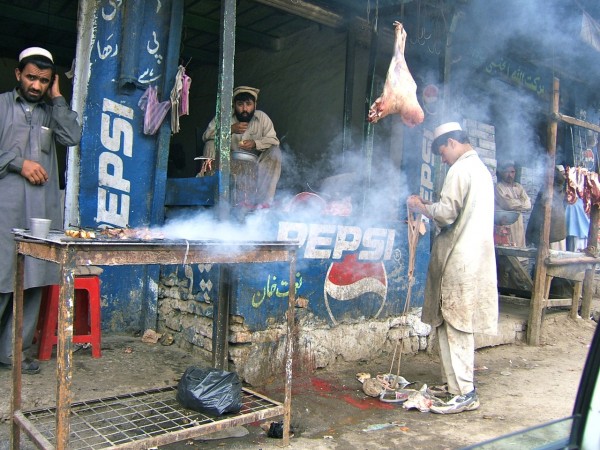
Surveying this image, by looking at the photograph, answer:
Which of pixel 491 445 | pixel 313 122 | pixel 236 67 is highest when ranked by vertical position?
pixel 236 67

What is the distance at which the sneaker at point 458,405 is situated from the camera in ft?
13.3

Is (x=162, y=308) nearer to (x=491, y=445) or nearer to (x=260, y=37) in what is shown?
(x=491, y=445)

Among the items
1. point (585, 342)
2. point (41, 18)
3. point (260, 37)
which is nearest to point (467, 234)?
point (585, 342)

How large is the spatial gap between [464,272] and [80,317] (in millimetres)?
3148

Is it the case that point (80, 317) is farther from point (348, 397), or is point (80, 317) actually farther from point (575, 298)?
point (575, 298)

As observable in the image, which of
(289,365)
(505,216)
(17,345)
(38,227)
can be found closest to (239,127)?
(289,365)

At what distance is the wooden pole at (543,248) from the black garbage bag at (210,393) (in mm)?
4614

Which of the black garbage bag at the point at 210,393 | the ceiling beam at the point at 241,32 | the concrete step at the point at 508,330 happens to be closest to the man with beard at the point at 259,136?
the ceiling beam at the point at 241,32

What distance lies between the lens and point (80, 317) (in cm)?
431

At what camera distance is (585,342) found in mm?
6922

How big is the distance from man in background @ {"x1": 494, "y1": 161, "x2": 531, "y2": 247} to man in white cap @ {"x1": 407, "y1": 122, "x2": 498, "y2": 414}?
4645mm

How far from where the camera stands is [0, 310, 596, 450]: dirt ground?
3461 mm

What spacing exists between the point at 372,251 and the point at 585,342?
3.65 meters

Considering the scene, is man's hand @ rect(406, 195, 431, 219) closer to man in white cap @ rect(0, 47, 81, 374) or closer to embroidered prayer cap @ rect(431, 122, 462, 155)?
embroidered prayer cap @ rect(431, 122, 462, 155)
